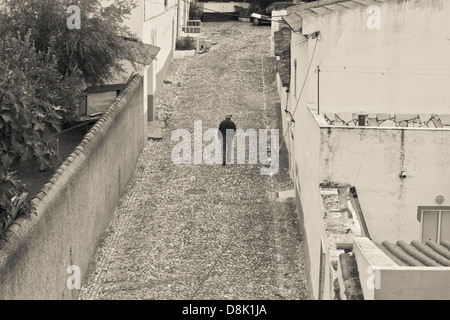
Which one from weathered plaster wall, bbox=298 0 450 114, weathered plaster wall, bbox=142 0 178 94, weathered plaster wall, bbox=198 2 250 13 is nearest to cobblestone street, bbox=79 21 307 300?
weathered plaster wall, bbox=142 0 178 94

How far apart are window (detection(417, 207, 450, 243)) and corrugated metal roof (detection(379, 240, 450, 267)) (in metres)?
2.67

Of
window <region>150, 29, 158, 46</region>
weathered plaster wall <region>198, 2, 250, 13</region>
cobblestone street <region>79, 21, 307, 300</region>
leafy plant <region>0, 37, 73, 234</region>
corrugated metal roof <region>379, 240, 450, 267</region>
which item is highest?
weathered plaster wall <region>198, 2, 250, 13</region>

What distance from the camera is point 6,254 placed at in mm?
11227

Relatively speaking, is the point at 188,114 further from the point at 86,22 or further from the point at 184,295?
the point at 184,295

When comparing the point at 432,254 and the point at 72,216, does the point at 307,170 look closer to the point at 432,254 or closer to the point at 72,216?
the point at 72,216

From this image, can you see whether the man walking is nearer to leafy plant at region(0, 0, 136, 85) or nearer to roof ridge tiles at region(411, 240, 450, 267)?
leafy plant at region(0, 0, 136, 85)

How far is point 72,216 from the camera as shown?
15156 millimetres

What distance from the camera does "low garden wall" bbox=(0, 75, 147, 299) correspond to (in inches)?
469

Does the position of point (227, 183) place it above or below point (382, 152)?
below

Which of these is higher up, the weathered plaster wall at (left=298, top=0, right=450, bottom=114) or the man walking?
the weathered plaster wall at (left=298, top=0, right=450, bottom=114)

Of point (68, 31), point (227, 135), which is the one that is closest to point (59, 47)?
point (68, 31)

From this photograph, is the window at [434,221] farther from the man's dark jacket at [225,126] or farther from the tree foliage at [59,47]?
the man's dark jacket at [225,126]
